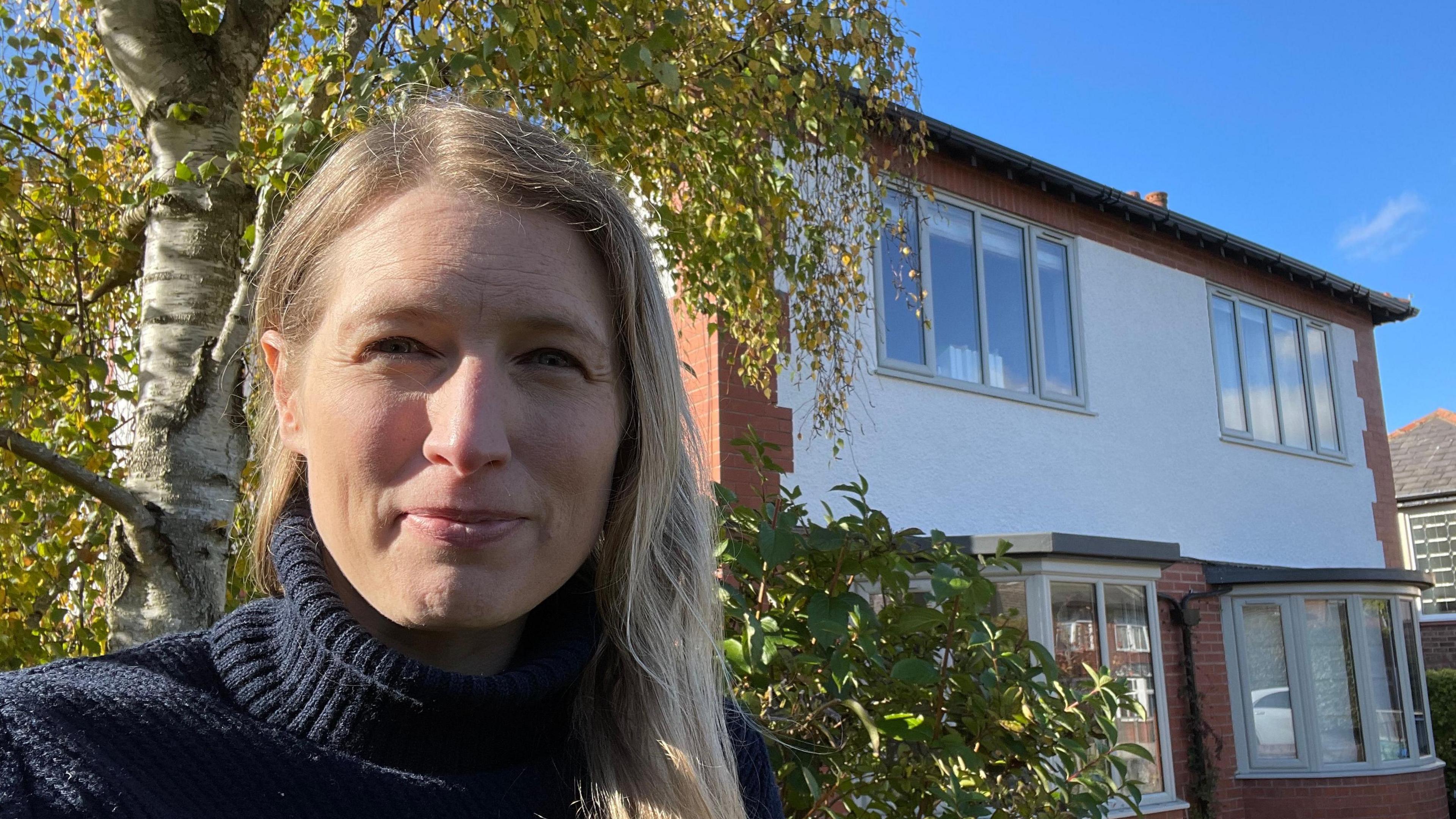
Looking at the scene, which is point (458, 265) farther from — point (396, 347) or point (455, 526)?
point (455, 526)

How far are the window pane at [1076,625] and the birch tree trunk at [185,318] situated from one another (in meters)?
6.62

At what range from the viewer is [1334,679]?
415 inches

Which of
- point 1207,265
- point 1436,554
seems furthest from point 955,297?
point 1436,554

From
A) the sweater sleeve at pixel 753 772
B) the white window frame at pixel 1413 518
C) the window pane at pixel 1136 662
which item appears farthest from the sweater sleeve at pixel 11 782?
the white window frame at pixel 1413 518

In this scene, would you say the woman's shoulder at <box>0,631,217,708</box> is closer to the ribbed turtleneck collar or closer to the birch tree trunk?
the ribbed turtleneck collar

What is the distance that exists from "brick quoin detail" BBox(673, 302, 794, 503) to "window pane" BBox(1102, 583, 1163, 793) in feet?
11.2

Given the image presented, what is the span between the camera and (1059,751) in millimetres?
3115

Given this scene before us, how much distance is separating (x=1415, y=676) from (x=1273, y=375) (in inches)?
132

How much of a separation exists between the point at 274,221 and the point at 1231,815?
9.90 m

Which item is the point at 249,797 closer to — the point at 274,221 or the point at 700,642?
the point at 700,642

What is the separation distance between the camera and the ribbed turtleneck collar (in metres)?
1.10

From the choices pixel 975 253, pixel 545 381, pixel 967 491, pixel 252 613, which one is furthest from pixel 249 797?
pixel 975 253

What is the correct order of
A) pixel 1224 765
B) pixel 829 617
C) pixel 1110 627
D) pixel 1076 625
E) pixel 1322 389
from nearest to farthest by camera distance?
pixel 829 617 < pixel 1076 625 < pixel 1110 627 < pixel 1224 765 < pixel 1322 389

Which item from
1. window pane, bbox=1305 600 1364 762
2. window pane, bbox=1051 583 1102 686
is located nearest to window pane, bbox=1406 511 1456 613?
window pane, bbox=1305 600 1364 762
